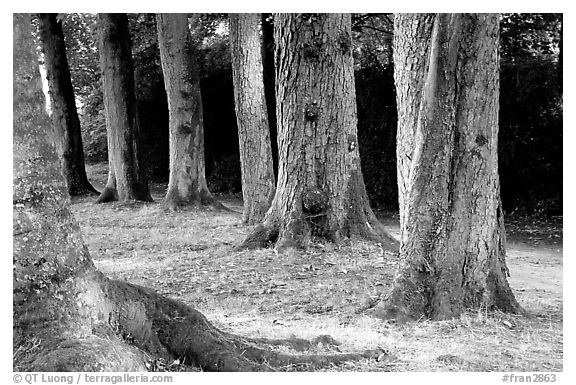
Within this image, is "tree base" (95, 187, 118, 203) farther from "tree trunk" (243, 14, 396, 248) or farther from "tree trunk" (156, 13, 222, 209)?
"tree trunk" (243, 14, 396, 248)

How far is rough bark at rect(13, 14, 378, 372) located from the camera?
3736mm

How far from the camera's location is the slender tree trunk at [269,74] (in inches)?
672

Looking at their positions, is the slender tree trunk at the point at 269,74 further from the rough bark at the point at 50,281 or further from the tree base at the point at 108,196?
the rough bark at the point at 50,281

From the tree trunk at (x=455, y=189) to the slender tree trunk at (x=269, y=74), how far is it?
37.5 feet

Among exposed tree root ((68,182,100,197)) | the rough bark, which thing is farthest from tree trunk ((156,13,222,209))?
the rough bark

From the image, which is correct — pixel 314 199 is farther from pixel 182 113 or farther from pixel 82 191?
pixel 82 191

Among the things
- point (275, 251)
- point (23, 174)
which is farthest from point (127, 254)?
point (23, 174)

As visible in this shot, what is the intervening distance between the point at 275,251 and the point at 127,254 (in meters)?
2.39

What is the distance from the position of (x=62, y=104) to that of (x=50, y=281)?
548 inches

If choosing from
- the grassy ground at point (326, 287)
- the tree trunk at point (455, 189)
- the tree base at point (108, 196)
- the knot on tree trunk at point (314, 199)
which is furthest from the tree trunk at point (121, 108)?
the tree trunk at point (455, 189)

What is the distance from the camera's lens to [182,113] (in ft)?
43.3

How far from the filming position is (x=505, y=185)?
12758 mm

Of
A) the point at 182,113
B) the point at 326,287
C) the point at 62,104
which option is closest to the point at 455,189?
the point at 326,287

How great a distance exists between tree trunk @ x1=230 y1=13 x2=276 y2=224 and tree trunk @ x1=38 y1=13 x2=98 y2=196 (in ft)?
22.4
